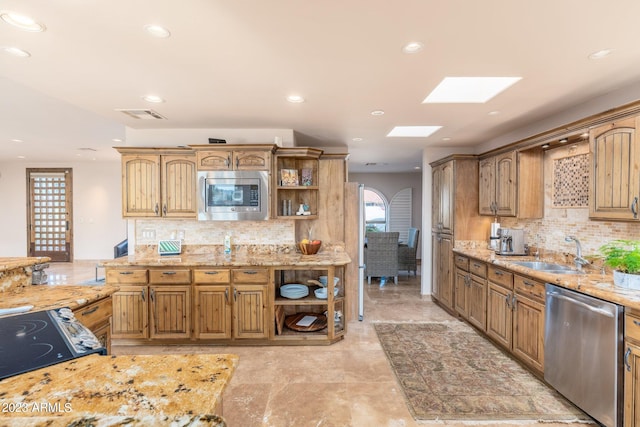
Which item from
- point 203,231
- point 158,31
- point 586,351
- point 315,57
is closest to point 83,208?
point 203,231

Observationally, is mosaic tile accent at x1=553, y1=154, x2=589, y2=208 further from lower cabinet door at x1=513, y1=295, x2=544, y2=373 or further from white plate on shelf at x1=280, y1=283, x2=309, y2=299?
white plate on shelf at x1=280, y1=283, x2=309, y2=299

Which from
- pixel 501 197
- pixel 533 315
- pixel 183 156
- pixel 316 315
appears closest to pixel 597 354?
pixel 533 315

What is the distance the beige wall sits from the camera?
24.7 feet

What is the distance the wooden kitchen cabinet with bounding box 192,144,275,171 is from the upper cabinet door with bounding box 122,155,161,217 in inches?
23.1

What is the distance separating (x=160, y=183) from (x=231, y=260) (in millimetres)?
1284

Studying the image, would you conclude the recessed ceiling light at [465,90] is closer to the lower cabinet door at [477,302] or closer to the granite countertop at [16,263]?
the lower cabinet door at [477,302]

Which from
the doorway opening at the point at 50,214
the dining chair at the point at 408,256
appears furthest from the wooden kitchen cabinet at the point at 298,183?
the doorway opening at the point at 50,214

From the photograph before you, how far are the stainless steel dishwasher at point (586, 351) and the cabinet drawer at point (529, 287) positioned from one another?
9 cm

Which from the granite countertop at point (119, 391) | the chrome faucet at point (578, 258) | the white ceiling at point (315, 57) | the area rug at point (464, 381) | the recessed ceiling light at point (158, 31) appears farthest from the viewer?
the chrome faucet at point (578, 258)

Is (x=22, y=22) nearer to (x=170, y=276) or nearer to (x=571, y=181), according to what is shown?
(x=170, y=276)

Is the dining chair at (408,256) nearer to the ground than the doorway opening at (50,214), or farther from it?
nearer to the ground

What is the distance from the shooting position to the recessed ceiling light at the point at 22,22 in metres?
1.62

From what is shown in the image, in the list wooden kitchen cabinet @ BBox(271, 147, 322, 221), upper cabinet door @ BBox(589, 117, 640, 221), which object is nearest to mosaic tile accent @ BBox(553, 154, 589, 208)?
upper cabinet door @ BBox(589, 117, 640, 221)

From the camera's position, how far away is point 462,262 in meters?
3.95
